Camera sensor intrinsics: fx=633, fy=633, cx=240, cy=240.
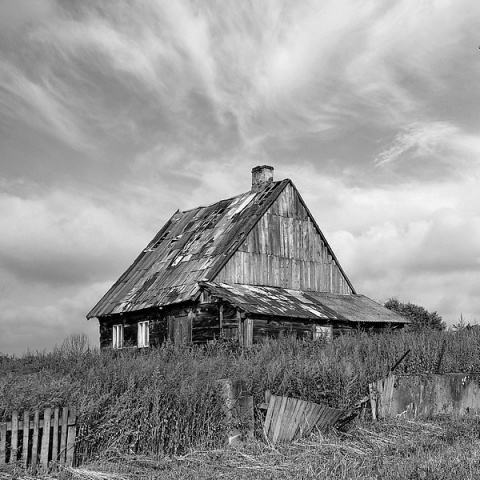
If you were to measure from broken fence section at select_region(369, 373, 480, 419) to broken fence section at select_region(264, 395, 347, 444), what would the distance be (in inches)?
79.5

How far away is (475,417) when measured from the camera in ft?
50.3

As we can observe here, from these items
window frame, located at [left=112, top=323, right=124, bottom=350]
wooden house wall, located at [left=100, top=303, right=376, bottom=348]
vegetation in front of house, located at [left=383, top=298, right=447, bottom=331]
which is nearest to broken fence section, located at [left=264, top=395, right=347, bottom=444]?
wooden house wall, located at [left=100, top=303, right=376, bottom=348]

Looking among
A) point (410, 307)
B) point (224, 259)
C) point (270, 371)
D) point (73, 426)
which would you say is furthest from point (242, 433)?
point (410, 307)

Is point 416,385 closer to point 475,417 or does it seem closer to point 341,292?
point 475,417

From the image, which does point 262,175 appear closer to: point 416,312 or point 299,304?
point 299,304

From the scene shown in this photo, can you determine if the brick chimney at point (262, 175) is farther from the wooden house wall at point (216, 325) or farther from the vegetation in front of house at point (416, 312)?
the vegetation in front of house at point (416, 312)

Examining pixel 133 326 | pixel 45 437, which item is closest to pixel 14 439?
pixel 45 437

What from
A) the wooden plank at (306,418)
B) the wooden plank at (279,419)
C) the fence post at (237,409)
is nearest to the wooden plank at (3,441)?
the fence post at (237,409)

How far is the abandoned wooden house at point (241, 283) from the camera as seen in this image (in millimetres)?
23922

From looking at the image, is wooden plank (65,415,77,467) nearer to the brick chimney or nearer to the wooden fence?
the wooden fence

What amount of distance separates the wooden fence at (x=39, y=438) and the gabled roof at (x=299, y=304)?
1200cm

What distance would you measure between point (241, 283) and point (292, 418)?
1395 centimetres

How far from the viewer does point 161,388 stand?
12.0m

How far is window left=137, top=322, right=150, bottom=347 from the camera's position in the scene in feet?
90.9
